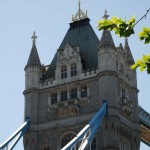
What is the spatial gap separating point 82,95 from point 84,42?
7.18 m

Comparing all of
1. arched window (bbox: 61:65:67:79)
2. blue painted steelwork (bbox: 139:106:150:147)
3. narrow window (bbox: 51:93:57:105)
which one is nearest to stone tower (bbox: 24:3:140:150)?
arched window (bbox: 61:65:67:79)

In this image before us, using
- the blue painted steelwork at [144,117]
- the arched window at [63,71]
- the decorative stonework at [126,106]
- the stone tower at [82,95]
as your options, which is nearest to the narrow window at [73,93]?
the stone tower at [82,95]

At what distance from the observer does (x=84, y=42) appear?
5384 centimetres

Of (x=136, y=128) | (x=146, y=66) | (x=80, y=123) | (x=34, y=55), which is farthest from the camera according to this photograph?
(x=34, y=55)

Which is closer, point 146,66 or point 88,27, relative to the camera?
point 146,66

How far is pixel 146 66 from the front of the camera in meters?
9.02

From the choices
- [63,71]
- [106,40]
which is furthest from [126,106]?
[63,71]

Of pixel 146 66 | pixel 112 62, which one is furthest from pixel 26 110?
pixel 146 66

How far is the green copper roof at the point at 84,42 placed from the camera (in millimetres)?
51353

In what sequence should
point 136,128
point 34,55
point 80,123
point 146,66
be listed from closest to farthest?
point 146,66
point 80,123
point 136,128
point 34,55

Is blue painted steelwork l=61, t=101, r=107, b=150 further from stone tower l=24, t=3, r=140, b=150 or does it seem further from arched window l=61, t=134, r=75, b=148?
arched window l=61, t=134, r=75, b=148

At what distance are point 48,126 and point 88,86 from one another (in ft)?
17.2

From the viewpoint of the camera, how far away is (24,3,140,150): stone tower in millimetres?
47188

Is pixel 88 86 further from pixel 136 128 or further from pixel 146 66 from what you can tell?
pixel 146 66
